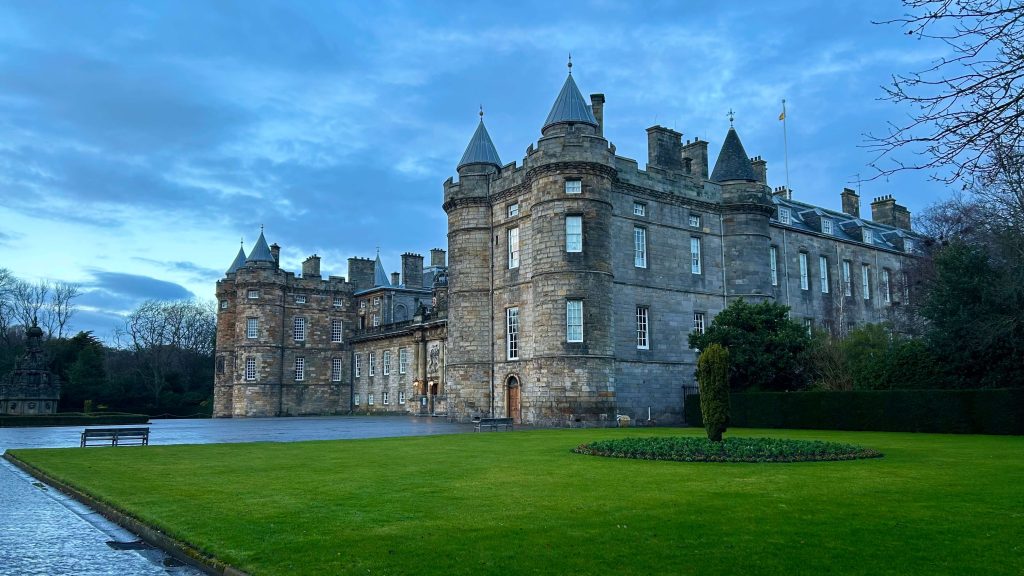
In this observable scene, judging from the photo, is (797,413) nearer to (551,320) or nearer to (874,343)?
(874,343)

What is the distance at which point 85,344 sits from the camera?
66.9 metres

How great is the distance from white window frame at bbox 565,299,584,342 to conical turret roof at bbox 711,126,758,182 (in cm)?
1208

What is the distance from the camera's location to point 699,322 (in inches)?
1548

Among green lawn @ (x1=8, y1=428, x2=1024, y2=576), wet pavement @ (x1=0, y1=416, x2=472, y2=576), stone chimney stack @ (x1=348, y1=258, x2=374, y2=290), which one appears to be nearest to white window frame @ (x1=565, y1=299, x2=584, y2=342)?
green lawn @ (x1=8, y1=428, x2=1024, y2=576)

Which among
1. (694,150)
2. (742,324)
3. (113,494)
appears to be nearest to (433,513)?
(113,494)

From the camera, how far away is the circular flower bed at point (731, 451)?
15812 mm

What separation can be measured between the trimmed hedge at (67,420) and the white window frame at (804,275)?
35987 mm

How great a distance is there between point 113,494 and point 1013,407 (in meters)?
24.5

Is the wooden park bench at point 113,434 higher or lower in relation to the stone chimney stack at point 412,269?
lower

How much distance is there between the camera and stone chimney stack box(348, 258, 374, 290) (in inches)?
2660

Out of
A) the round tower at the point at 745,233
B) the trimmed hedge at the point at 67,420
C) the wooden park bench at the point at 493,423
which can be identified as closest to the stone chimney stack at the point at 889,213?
the round tower at the point at 745,233

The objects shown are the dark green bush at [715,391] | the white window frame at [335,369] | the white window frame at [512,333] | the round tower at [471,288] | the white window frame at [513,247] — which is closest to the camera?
the dark green bush at [715,391]

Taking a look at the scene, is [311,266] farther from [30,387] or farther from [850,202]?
[850,202]

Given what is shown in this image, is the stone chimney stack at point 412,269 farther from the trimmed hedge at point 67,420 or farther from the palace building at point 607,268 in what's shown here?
the trimmed hedge at point 67,420
